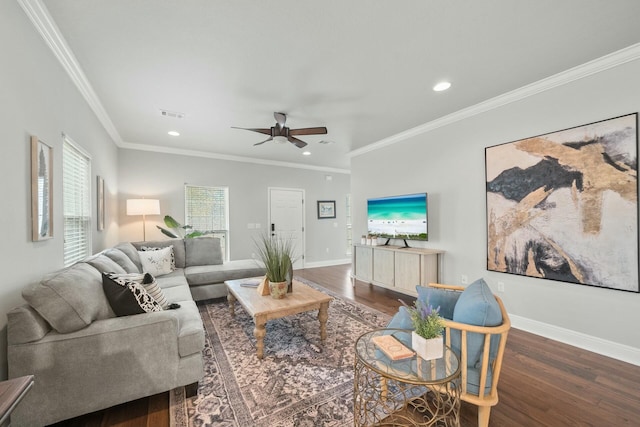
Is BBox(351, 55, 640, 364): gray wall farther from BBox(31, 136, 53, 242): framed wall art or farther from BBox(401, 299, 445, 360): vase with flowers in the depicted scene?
BBox(31, 136, 53, 242): framed wall art

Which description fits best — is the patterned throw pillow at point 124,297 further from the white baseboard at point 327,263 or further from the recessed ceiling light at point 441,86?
the white baseboard at point 327,263

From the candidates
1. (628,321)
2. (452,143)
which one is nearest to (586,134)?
(452,143)

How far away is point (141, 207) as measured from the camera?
4301mm

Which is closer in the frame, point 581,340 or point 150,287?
point 150,287

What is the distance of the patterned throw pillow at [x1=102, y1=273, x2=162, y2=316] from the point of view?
5.86 feet

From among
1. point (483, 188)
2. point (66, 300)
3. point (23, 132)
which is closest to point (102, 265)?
point (66, 300)

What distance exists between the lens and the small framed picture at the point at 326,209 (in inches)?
270

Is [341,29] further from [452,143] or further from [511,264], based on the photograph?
[511,264]

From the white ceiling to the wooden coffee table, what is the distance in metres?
2.18

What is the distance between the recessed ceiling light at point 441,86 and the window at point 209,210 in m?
4.39

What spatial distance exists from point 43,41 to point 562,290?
490 cm

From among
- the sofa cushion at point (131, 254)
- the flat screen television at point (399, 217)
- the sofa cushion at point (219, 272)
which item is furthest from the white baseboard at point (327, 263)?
the sofa cushion at point (131, 254)

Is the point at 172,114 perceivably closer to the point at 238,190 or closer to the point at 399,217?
the point at 238,190

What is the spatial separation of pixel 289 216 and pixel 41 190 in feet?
15.5
